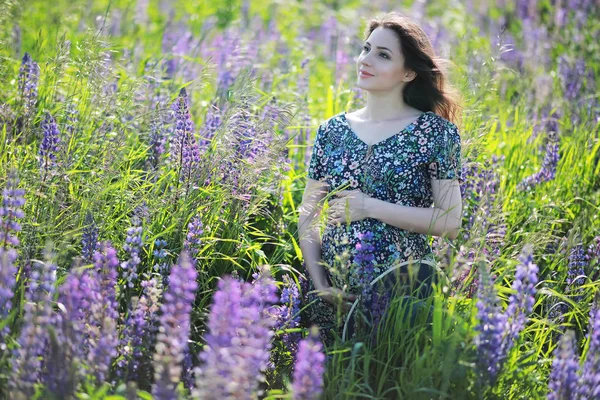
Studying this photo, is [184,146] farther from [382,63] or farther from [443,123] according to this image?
[443,123]

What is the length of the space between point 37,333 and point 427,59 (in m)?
2.18

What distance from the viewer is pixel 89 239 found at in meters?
2.96

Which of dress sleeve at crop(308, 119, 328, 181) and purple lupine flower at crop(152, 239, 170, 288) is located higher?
dress sleeve at crop(308, 119, 328, 181)

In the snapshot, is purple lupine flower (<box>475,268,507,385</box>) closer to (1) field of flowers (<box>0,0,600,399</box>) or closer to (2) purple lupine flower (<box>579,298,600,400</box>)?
(1) field of flowers (<box>0,0,600,399</box>)

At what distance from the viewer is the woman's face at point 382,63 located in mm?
3525

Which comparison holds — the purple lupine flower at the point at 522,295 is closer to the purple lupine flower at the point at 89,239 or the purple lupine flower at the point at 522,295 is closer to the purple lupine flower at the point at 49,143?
the purple lupine flower at the point at 89,239

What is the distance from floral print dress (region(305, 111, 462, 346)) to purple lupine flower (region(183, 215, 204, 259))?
576 millimetres

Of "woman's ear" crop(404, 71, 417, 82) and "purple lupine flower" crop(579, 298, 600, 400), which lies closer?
"purple lupine flower" crop(579, 298, 600, 400)

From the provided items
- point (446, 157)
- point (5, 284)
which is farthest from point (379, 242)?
point (5, 284)

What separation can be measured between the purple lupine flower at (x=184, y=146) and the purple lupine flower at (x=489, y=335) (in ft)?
4.60

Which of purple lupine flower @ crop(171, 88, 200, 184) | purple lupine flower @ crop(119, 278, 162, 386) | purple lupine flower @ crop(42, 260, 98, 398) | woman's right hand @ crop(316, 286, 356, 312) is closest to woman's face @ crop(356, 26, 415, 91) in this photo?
purple lupine flower @ crop(171, 88, 200, 184)

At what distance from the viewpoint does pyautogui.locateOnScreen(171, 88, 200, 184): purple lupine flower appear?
3367 millimetres

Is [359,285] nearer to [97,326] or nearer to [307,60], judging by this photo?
[97,326]

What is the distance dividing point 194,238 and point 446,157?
116cm
